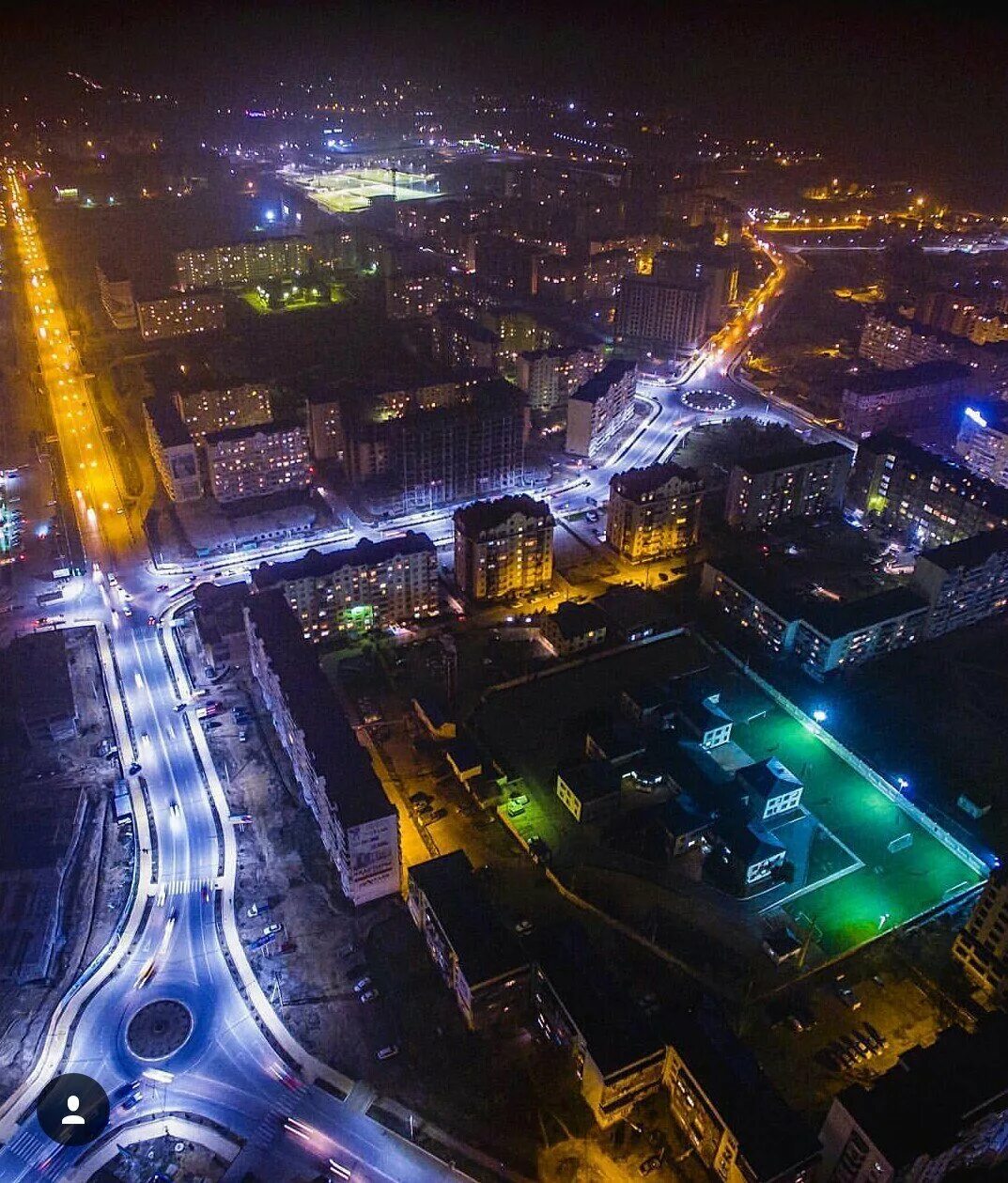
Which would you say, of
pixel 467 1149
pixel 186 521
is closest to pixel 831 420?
pixel 186 521

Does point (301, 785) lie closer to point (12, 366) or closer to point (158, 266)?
point (12, 366)

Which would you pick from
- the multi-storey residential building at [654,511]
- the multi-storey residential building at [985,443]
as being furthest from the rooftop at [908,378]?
the multi-storey residential building at [654,511]

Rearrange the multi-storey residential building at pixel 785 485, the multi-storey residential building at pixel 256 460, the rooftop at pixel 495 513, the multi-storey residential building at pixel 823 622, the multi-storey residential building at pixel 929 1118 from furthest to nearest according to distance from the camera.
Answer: the multi-storey residential building at pixel 256 460, the multi-storey residential building at pixel 785 485, the rooftop at pixel 495 513, the multi-storey residential building at pixel 823 622, the multi-storey residential building at pixel 929 1118

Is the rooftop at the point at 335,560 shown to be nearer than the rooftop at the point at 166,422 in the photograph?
Yes

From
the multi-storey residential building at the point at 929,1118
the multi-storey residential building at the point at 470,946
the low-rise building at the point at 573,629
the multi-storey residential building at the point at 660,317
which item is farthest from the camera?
the multi-storey residential building at the point at 660,317

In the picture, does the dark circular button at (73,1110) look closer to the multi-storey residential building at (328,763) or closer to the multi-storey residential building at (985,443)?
Result: the multi-storey residential building at (328,763)
